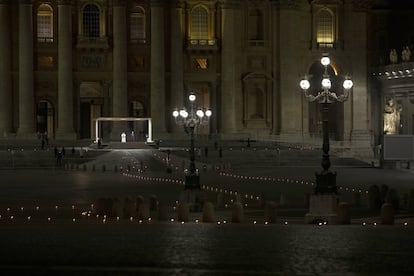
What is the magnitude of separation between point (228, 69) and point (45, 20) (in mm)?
17975

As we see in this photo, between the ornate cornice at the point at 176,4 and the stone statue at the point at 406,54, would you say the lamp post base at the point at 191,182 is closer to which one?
the stone statue at the point at 406,54

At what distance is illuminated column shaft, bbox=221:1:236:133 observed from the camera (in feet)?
286

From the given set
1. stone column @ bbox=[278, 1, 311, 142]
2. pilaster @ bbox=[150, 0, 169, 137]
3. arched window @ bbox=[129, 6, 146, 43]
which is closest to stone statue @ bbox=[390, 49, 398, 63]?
stone column @ bbox=[278, 1, 311, 142]

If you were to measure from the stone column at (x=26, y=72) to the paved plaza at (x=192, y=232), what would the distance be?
28339 millimetres

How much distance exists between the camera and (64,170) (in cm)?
6266

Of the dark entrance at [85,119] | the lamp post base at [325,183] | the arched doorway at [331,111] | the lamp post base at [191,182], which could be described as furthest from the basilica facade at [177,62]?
the lamp post base at [325,183]

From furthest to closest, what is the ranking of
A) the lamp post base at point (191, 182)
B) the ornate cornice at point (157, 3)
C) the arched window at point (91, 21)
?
the arched window at point (91, 21) < the ornate cornice at point (157, 3) < the lamp post base at point (191, 182)

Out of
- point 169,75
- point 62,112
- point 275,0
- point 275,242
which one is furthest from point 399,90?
point 275,242

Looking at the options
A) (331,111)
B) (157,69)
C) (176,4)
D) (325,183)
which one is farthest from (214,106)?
(325,183)

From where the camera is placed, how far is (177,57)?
287ft

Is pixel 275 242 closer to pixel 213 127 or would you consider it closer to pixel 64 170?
pixel 64 170

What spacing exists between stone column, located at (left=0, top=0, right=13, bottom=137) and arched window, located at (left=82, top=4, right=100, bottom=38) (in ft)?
23.3

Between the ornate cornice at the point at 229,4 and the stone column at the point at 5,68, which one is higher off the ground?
the ornate cornice at the point at 229,4

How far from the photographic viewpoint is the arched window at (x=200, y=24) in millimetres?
89375
